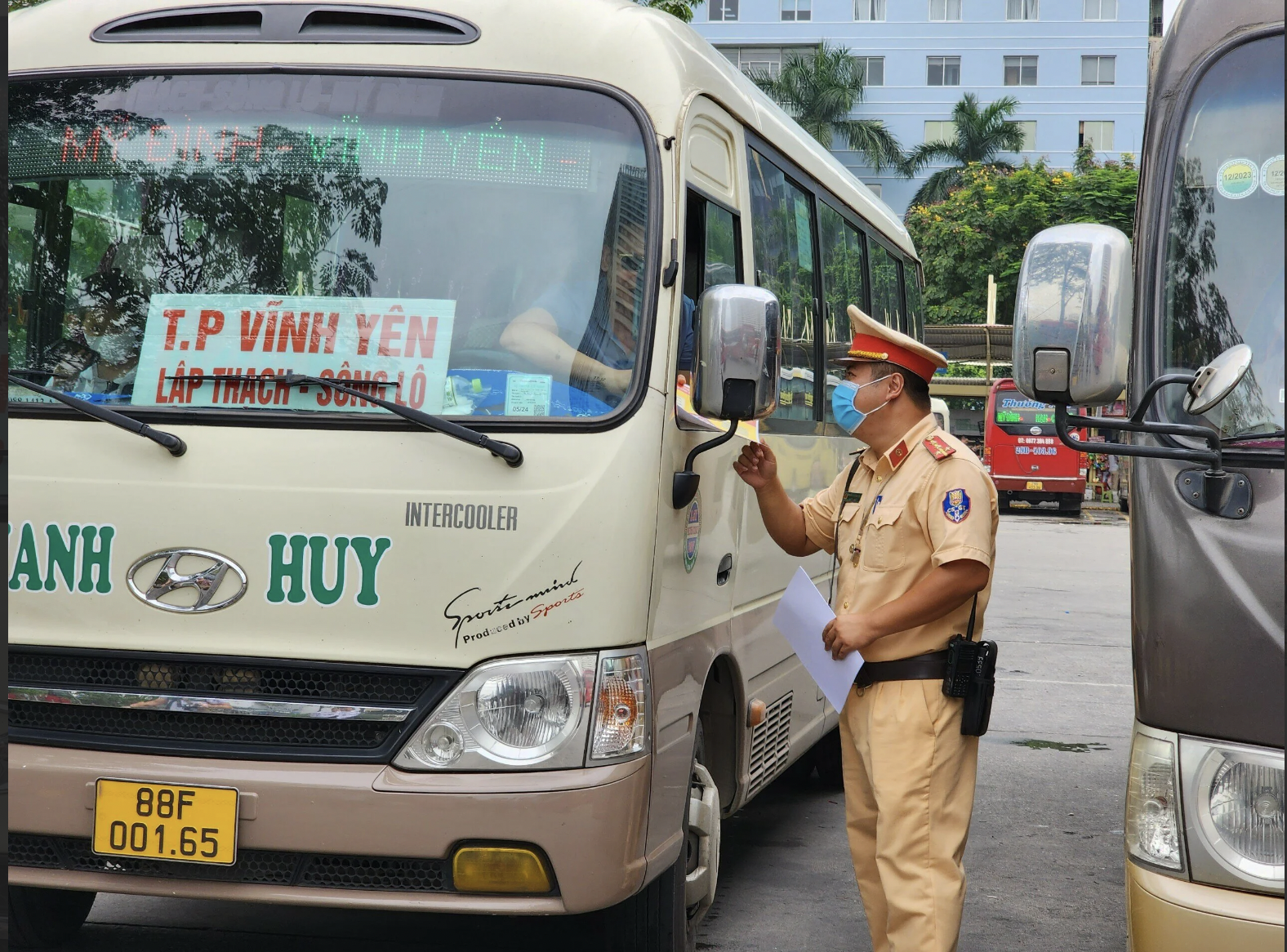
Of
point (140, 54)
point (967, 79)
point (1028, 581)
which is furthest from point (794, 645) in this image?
point (967, 79)

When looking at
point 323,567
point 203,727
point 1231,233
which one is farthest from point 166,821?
point 1231,233

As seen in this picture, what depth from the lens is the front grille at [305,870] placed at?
331cm

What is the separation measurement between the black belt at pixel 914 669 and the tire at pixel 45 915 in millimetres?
2395

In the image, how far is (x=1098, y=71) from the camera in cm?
5681

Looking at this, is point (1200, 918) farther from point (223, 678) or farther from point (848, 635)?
point (223, 678)

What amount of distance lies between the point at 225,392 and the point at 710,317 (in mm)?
1156

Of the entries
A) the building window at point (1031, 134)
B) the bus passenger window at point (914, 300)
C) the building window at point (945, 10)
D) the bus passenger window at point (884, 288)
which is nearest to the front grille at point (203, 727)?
the bus passenger window at point (884, 288)

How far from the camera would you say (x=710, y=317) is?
11.2 ft

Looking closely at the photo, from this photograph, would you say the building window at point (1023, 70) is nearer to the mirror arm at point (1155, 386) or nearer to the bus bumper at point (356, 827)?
the mirror arm at point (1155, 386)

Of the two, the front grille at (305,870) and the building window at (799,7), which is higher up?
the building window at (799,7)

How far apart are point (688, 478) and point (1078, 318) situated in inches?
42.9

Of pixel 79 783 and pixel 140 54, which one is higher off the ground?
pixel 140 54

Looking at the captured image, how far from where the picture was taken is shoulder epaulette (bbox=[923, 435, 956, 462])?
382cm

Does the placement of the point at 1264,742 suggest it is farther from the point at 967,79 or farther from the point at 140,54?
the point at 967,79
